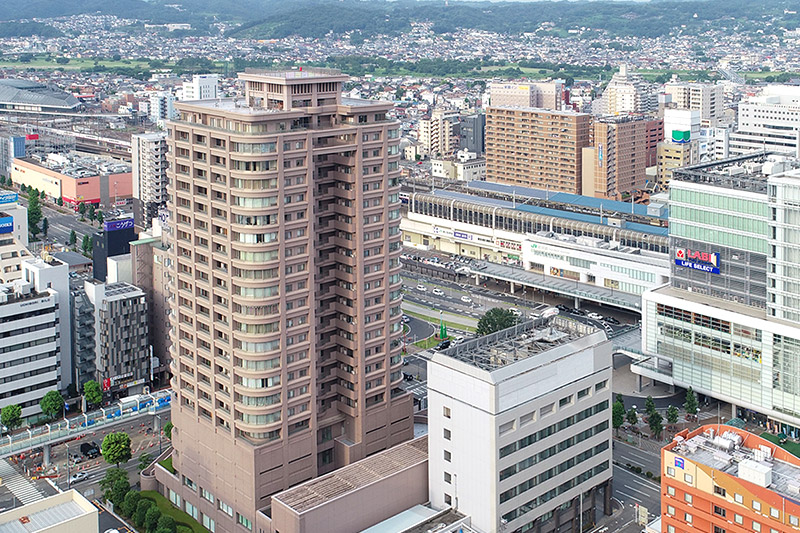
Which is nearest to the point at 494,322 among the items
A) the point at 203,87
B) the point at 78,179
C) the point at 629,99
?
the point at 78,179

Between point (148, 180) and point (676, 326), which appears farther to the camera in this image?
point (148, 180)

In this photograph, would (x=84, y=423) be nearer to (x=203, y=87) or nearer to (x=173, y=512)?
(x=173, y=512)

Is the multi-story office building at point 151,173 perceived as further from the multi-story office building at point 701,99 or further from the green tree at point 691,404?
the multi-story office building at point 701,99

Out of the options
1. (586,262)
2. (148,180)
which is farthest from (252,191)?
(148,180)

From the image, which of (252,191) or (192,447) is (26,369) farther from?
(252,191)

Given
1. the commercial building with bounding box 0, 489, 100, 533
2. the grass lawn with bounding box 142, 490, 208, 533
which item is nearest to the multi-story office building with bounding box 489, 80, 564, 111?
the grass lawn with bounding box 142, 490, 208, 533

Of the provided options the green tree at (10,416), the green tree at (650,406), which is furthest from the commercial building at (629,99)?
the green tree at (10,416)
